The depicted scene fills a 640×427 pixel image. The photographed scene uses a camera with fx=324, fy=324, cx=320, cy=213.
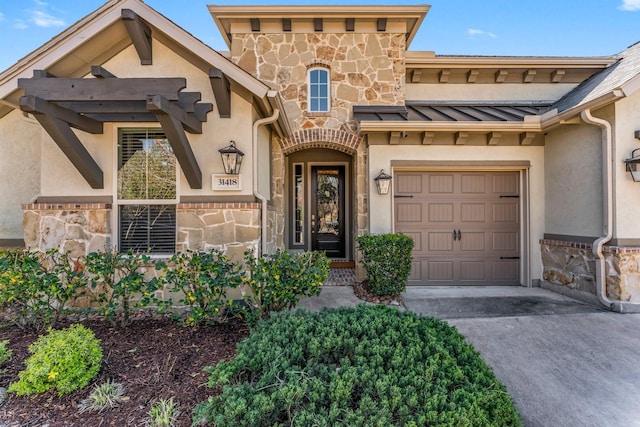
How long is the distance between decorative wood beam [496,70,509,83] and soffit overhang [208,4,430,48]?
6.78 feet

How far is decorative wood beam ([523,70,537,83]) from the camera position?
23.2 feet

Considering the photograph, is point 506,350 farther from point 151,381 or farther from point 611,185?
point 151,381

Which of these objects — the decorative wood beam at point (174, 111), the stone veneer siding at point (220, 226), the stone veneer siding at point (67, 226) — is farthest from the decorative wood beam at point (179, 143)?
the stone veneer siding at point (67, 226)

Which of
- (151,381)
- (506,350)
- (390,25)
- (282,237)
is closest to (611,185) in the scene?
(506,350)

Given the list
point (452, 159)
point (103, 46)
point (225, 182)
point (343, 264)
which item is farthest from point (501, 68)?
point (103, 46)

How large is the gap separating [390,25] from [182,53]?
4.21 meters

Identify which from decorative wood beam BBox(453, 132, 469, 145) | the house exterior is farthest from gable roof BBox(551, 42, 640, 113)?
decorative wood beam BBox(453, 132, 469, 145)

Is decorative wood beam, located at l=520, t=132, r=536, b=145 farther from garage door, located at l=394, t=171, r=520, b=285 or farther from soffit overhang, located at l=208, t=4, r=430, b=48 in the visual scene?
soffit overhang, located at l=208, t=4, r=430, b=48

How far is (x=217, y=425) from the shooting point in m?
1.98

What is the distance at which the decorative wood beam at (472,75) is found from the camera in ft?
23.2

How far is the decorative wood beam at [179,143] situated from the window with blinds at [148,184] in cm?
48

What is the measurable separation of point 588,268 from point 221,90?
650 cm

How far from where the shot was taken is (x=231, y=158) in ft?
15.7

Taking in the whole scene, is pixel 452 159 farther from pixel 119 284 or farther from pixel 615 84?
pixel 119 284
